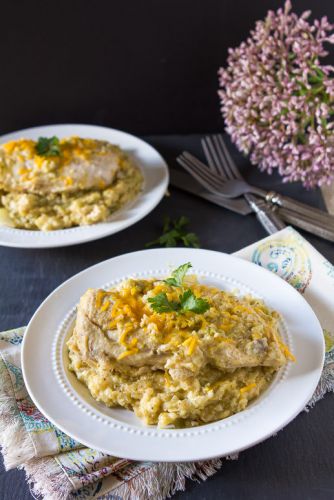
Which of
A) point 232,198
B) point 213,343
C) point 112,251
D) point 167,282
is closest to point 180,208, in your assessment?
point 232,198

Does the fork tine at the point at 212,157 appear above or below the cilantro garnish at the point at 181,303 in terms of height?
below

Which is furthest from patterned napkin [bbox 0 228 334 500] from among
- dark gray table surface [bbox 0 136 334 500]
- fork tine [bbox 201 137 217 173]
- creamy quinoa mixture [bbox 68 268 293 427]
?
fork tine [bbox 201 137 217 173]

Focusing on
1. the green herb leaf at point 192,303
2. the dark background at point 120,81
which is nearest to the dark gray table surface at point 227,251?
the dark background at point 120,81

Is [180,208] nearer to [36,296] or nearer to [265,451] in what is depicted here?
[36,296]

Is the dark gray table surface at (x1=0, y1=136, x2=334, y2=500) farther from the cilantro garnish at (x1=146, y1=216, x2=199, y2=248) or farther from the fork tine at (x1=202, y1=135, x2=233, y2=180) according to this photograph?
the fork tine at (x1=202, y1=135, x2=233, y2=180)

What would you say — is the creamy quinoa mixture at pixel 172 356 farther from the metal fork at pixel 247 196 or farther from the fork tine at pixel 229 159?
the fork tine at pixel 229 159

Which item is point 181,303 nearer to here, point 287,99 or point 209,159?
point 287,99
